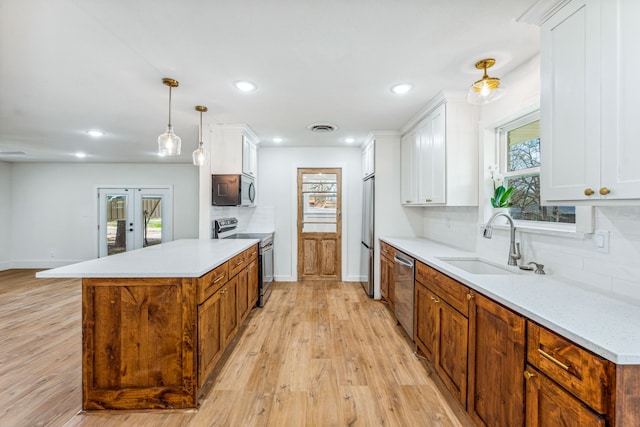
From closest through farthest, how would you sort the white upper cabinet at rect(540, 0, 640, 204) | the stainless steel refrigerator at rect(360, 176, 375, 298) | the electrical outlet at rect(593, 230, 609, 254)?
the white upper cabinet at rect(540, 0, 640, 204), the electrical outlet at rect(593, 230, 609, 254), the stainless steel refrigerator at rect(360, 176, 375, 298)

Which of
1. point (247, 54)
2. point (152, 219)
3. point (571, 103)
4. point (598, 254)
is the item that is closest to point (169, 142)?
point (247, 54)

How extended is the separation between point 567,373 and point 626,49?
1.25m

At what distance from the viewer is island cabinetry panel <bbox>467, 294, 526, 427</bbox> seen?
121 centimetres

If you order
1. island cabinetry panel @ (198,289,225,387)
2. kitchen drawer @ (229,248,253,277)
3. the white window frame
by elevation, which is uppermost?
the white window frame

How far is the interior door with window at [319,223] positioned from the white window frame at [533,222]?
2.73m

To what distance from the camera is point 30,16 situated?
1.58m

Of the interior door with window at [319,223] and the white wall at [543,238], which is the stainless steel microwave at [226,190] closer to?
the interior door with window at [319,223]

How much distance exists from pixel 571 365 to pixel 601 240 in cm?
90

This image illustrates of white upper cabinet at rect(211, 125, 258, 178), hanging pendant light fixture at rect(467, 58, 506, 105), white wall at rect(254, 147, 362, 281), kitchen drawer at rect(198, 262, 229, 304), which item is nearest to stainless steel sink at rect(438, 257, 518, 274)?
hanging pendant light fixture at rect(467, 58, 506, 105)

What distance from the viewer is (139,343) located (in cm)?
175

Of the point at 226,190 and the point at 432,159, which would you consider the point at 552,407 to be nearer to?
the point at 432,159

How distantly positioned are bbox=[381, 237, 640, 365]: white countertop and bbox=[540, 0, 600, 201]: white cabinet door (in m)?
0.48

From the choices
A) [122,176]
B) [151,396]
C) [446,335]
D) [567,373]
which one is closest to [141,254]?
[151,396]

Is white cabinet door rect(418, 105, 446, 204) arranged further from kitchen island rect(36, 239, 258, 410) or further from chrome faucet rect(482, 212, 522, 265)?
kitchen island rect(36, 239, 258, 410)
